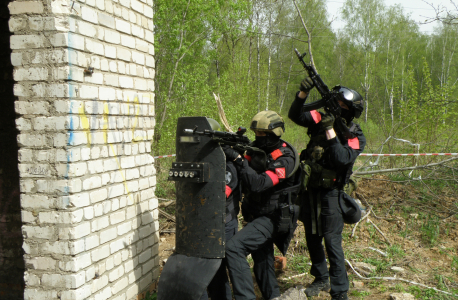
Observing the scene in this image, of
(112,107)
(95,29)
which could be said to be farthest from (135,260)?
(95,29)

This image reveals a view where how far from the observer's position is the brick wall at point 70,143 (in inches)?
96.7

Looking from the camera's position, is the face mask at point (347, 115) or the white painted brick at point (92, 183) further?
the face mask at point (347, 115)

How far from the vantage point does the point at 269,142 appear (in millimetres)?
3309

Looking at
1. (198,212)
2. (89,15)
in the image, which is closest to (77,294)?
(198,212)

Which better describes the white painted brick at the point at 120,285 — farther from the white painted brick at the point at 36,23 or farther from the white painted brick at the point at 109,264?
the white painted brick at the point at 36,23

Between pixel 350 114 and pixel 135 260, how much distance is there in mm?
2552

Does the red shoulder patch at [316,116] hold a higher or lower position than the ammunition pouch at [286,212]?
higher

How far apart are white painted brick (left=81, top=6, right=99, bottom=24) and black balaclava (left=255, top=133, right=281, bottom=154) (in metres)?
1.71

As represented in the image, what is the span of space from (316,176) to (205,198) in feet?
4.85

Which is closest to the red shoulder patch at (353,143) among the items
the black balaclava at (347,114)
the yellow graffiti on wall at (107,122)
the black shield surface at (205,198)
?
the black balaclava at (347,114)

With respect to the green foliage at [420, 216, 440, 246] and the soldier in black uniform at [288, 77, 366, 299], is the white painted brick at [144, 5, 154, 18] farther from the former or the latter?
the green foliage at [420, 216, 440, 246]

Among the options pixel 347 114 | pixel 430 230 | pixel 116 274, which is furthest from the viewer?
pixel 430 230

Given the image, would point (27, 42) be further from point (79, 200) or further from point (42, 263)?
point (42, 263)

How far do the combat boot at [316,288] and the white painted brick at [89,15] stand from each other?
3.27m
